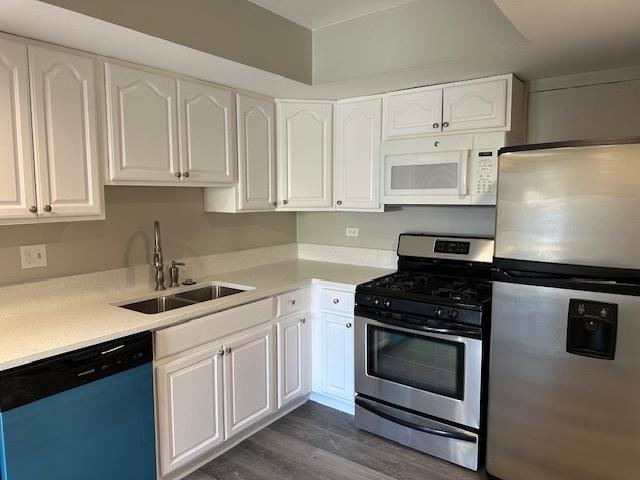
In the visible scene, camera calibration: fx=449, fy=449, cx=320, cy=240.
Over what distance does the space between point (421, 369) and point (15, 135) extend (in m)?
2.30

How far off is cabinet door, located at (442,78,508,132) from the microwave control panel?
0.55 feet

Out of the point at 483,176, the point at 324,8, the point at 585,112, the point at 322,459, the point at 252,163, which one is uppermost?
the point at 324,8

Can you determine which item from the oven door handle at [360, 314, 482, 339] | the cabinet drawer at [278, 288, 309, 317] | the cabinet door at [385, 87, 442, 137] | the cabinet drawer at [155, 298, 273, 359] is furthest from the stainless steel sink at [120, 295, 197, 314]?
the cabinet door at [385, 87, 442, 137]

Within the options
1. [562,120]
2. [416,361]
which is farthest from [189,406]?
[562,120]

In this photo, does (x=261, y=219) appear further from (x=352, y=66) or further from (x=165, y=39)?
(x=165, y=39)

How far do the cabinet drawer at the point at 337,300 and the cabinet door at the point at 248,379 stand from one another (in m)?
0.44

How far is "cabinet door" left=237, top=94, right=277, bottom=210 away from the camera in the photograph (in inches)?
117

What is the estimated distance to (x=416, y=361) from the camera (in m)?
2.57

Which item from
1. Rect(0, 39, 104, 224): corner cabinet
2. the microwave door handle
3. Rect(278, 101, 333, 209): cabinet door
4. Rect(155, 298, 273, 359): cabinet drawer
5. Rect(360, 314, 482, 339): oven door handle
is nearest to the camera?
Rect(0, 39, 104, 224): corner cabinet

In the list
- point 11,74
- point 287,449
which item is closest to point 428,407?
point 287,449

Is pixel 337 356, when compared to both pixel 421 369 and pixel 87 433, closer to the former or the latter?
pixel 421 369

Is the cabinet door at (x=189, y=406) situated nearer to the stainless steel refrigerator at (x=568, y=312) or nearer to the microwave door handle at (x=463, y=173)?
the stainless steel refrigerator at (x=568, y=312)

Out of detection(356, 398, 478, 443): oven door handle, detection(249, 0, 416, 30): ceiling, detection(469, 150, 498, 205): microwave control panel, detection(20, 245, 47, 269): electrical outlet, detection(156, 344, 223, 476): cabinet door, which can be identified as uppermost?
detection(249, 0, 416, 30): ceiling

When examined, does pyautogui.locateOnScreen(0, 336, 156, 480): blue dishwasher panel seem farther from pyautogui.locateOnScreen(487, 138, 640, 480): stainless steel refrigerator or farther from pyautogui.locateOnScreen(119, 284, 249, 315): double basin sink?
pyautogui.locateOnScreen(487, 138, 640, 480): stainless steel refrigerator
